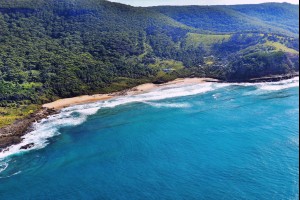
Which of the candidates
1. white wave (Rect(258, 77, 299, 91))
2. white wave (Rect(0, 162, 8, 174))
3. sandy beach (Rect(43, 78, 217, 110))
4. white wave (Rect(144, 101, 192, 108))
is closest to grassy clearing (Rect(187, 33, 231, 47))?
sandy beach (Rect(43, 78, 217, 110))

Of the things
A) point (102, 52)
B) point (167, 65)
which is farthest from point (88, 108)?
point (167, 65)

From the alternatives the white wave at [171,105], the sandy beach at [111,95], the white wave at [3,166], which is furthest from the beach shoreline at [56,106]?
the white wave at [171,105]

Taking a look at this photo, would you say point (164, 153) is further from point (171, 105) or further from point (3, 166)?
point (171, 105)

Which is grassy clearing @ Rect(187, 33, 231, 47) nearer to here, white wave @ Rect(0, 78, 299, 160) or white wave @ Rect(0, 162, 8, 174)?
white wave @ Rect(0, 78, 299, 160)

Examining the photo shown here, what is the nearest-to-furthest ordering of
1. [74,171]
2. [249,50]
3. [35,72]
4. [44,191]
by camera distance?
[44,191], [74,171], [35,72], [249,50]

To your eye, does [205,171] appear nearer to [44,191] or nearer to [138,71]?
[44,191]

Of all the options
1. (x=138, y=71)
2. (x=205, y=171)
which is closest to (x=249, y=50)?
(x=138, y=71)

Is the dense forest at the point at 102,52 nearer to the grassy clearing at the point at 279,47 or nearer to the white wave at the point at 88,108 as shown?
the grassy clearing at the point at 279,47
